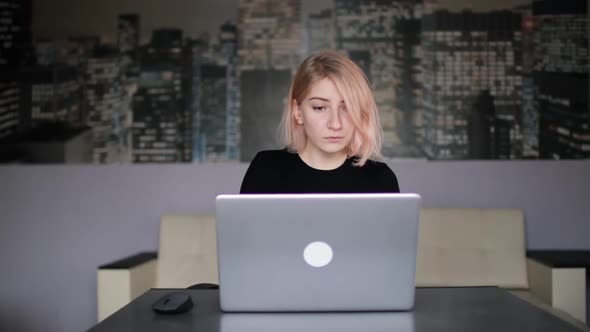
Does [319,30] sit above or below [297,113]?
above

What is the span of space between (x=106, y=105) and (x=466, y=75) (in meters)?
2.12

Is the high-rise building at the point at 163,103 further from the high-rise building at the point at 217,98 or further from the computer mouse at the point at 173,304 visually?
the computer mouse at the point at 173,304

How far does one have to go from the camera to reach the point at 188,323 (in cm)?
166

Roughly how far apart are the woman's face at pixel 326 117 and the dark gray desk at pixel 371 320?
2.55ft

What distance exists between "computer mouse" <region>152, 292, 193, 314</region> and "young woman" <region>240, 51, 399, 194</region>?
0.87 metres

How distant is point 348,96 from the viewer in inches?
95.3

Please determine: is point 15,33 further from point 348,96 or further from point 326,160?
point 348,96

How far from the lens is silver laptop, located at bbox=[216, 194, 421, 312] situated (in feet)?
5.40

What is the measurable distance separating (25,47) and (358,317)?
3.29m

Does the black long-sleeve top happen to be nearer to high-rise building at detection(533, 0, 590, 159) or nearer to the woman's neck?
the woman's neck

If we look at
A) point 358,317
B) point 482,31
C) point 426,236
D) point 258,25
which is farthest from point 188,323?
point 482,31

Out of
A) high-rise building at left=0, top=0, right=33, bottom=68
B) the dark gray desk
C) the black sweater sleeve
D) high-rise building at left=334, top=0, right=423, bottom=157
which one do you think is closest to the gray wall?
high-rise building at left=334, top=0, right=423, bottom=157

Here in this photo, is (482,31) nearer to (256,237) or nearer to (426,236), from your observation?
(426,236)

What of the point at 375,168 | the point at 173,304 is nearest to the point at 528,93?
the point at 375,168
